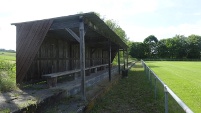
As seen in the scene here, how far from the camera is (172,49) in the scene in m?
77.4

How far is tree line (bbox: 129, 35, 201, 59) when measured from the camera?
74938mm

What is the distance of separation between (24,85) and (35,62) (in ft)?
3.74

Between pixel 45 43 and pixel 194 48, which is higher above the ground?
pixel 194 48

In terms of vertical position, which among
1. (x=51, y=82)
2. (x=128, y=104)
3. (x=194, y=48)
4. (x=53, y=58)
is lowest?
(x=128, y=104)

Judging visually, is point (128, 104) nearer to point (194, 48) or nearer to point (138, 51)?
point (138, 51)

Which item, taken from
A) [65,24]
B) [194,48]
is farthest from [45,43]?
[194,48]

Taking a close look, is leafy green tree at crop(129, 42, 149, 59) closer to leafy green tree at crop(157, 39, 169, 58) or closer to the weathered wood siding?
leafy green tree at crop(157, 39, 169, 58)

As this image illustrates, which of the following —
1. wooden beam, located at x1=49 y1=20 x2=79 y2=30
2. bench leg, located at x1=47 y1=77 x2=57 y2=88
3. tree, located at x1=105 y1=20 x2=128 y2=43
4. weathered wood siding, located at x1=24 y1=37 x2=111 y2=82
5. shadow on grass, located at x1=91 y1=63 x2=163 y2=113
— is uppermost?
tree, located at x1=105 y1=20 x2=128 y2=43

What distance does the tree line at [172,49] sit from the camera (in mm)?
74938

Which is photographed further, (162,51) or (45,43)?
(162,51)

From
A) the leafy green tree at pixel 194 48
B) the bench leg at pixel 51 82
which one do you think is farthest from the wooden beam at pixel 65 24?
the leafy green tree at pixel 194 48

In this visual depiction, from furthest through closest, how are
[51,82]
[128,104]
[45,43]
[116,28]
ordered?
[116,28] → [45,43] → [51,82] → [128,104]

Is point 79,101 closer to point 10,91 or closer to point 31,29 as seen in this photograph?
point 10,91

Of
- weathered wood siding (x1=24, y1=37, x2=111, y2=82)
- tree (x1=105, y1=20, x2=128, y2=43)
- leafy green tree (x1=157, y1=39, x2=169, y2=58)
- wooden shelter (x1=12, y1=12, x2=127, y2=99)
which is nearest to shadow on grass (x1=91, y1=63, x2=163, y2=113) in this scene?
wooden shelter (x1=12, y1=12, x2=127, y2=99)
